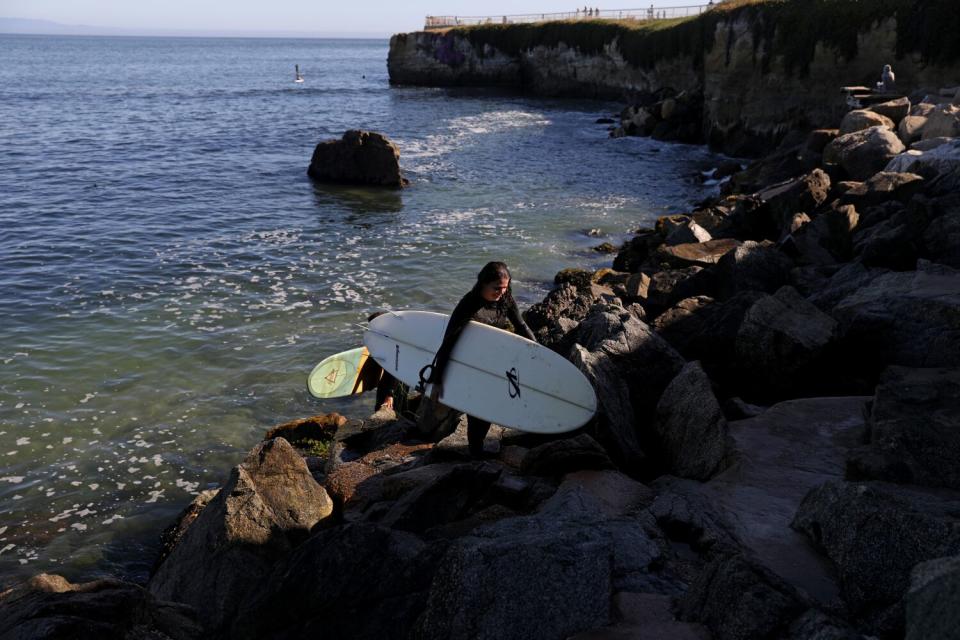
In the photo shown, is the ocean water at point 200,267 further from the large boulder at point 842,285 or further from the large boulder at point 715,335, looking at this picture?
the large boulder at point 842,285

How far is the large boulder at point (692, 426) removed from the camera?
22.6ft

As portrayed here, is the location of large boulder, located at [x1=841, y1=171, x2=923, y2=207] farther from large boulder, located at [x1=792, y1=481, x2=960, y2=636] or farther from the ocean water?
large boulder, located at [x1=792, y1=481, x2=960, y2=636]

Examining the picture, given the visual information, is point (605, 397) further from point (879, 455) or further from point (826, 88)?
point (826, 88)

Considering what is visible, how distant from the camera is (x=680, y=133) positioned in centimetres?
4322

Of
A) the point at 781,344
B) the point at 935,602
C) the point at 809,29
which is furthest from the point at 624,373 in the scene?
the point at 809,29

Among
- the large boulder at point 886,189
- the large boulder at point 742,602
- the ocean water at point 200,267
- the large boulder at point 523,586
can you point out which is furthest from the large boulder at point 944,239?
the large boulder at point 523,586

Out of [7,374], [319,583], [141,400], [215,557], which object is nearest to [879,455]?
[319,583]

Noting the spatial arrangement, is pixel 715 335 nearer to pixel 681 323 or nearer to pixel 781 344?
pixel 681 323

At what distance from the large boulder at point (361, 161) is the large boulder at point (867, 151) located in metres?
16.9

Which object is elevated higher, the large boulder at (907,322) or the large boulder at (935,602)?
the large boulder at (935,602)

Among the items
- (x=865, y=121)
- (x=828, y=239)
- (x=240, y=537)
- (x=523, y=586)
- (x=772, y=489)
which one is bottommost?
(x=240, y=537)

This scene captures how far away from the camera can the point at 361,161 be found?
30484 mm

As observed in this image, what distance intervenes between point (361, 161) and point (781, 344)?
80.0 ft

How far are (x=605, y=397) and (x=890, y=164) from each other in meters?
13.8
